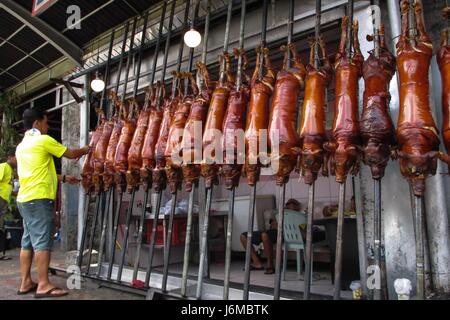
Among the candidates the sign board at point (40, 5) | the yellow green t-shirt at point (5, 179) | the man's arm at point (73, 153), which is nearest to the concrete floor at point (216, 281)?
the yellow green t-shirt at point (5, 179)

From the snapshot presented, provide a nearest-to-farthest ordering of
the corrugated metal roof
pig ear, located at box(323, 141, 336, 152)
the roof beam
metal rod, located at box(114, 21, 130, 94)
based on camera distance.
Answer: pig ear, located at box(323, 141, 336, 152) < metal rod, located at box(114, 21, 130, 94) < the corrugated metal roof < the roof beam

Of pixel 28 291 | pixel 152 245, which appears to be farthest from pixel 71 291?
pixel 152 245

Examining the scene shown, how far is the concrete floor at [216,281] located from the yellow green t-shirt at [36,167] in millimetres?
1158

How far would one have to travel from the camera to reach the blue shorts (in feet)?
13.0

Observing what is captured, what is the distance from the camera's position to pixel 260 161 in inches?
120

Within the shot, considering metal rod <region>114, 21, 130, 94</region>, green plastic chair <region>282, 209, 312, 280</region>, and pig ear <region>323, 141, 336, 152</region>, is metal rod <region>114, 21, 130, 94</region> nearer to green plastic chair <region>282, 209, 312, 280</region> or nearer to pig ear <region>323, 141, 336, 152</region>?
green plastic chair <region>282, 209, 312, 280</region>

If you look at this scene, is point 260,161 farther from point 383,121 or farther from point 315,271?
point 315,271

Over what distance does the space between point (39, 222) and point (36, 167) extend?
2.08 feet

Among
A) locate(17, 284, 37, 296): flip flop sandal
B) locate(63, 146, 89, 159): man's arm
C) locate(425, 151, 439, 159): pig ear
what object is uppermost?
locate(63, 146, 89, 159): man's arm

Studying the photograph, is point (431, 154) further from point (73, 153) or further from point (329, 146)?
point (73, 153)

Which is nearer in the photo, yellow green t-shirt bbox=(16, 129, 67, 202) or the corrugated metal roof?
yellow green t-shirt bbox=(16, 129, 67, 202)

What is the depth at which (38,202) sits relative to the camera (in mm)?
4062

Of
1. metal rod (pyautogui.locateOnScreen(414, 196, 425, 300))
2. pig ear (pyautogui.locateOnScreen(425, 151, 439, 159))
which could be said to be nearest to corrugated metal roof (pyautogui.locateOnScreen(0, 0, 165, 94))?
pig ear (pyautogui.locateOnScreen(425, 151, 439, 159))
